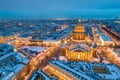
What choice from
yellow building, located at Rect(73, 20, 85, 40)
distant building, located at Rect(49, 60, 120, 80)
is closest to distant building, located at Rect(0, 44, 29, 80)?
distant building, located at Rect(49, 60, 120, 80)

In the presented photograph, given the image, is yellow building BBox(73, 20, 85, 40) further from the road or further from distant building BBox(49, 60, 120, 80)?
distant building BBox(49, 60, 120, 80)

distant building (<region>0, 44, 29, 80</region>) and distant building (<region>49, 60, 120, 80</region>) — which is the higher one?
distant building (<region>0, 44, 29, 80</region>)

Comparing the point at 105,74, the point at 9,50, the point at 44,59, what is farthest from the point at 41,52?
the point at 105,74

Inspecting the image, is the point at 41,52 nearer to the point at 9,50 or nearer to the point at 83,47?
the point at 9,50

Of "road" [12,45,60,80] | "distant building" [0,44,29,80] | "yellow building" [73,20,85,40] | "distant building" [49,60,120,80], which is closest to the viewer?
"distant building" [49,60,120,80]

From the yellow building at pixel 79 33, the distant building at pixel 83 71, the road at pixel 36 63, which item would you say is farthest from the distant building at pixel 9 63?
the yellow building at pixel 79 33
